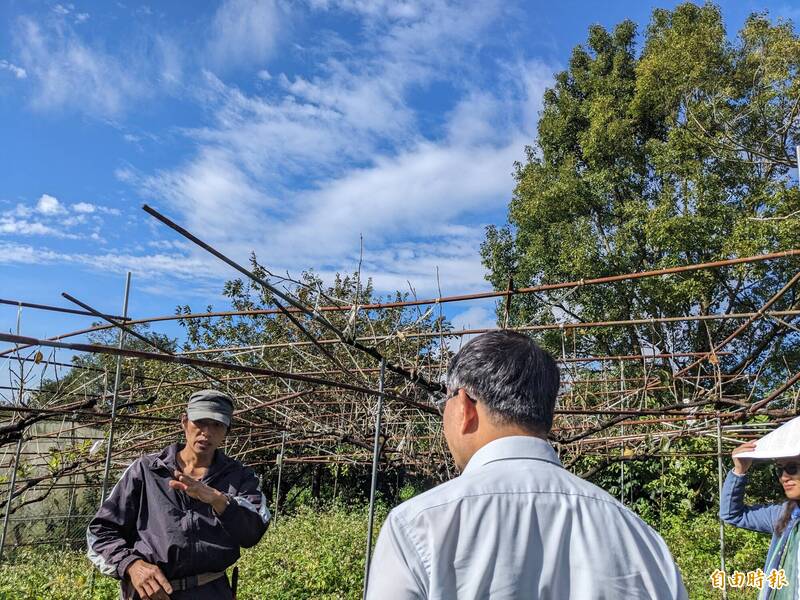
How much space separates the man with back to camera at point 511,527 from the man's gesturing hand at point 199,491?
56.5 inches

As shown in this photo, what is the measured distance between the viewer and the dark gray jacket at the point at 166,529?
7.62 ft

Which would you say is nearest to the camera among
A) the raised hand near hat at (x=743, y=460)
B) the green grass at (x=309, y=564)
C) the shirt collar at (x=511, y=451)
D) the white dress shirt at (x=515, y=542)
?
the white dress shirt at (x=515, y=542)

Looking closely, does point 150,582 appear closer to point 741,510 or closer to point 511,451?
point 511,451

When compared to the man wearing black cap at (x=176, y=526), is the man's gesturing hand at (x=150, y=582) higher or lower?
lower

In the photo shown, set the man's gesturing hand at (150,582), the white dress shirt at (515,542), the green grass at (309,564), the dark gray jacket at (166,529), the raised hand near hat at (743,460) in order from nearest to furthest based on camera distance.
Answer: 1. the white dress shirt at (515,542)
2. the man's gesturing hand at (150,582)
3. the dark gray jacket at (166,529)
4. the raised hand near hat at (743,460)
5. the green grass at (309,564)

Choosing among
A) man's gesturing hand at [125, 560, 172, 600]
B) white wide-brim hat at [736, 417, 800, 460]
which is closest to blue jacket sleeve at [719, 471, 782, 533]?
white wide-brim hat at [736, 417, 800, 460]

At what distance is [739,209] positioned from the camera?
35.8 ft

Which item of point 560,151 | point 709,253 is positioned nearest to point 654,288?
point 709,253

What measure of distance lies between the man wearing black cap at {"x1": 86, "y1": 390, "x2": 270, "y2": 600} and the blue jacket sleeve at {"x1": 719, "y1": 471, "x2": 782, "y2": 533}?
184 cm

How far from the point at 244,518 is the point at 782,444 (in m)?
1.88

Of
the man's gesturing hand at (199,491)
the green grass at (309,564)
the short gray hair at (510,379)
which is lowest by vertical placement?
the green grass at (309,564)

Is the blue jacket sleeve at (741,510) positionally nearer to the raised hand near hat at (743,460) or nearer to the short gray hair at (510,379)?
the raised hand near hat at (743,460)

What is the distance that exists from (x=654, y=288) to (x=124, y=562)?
10.0 metres

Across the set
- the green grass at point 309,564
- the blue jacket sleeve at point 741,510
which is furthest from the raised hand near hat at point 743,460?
the green grass at point 309,564
